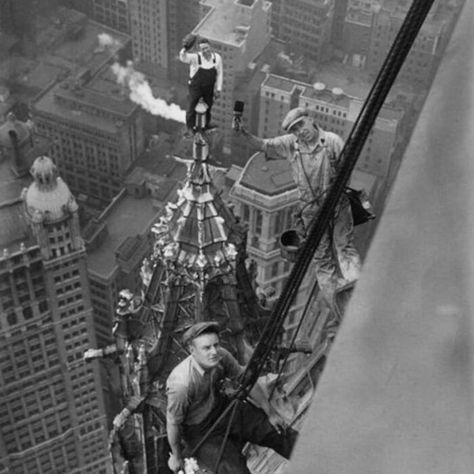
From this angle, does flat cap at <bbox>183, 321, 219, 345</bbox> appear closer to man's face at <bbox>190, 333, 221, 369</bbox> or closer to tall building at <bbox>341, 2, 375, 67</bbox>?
man's face at <bbox>190, 333, 221, 369</bbox>

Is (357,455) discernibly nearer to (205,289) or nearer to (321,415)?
(321,415)

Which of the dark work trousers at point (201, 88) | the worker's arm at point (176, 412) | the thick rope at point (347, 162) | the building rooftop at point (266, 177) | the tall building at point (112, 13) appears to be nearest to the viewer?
the thick rope at point (347, 162)

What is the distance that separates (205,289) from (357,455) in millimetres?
6183

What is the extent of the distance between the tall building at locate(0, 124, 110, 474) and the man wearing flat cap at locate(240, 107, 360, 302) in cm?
2120

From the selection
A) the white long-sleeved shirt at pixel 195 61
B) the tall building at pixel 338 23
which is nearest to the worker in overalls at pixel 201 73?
the white long-sleeved shirt at pixel 195 61

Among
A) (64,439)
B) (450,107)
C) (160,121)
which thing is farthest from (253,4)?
→ (450,107)

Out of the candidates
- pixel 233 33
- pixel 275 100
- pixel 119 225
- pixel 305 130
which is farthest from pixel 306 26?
pixel 305 130

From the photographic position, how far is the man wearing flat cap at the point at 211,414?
7.22 metres

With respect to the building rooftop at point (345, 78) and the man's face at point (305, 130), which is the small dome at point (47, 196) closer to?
the building rooftop at point (345, 78)

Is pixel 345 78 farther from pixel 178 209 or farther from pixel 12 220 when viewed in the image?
pixel 178 209

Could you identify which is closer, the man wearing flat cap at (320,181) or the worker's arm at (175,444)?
the worker's arm at (175,444)

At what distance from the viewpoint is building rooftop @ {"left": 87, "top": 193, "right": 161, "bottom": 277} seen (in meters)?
38.2

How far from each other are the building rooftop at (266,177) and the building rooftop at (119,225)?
8.43 meters

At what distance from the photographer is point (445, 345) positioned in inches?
126
